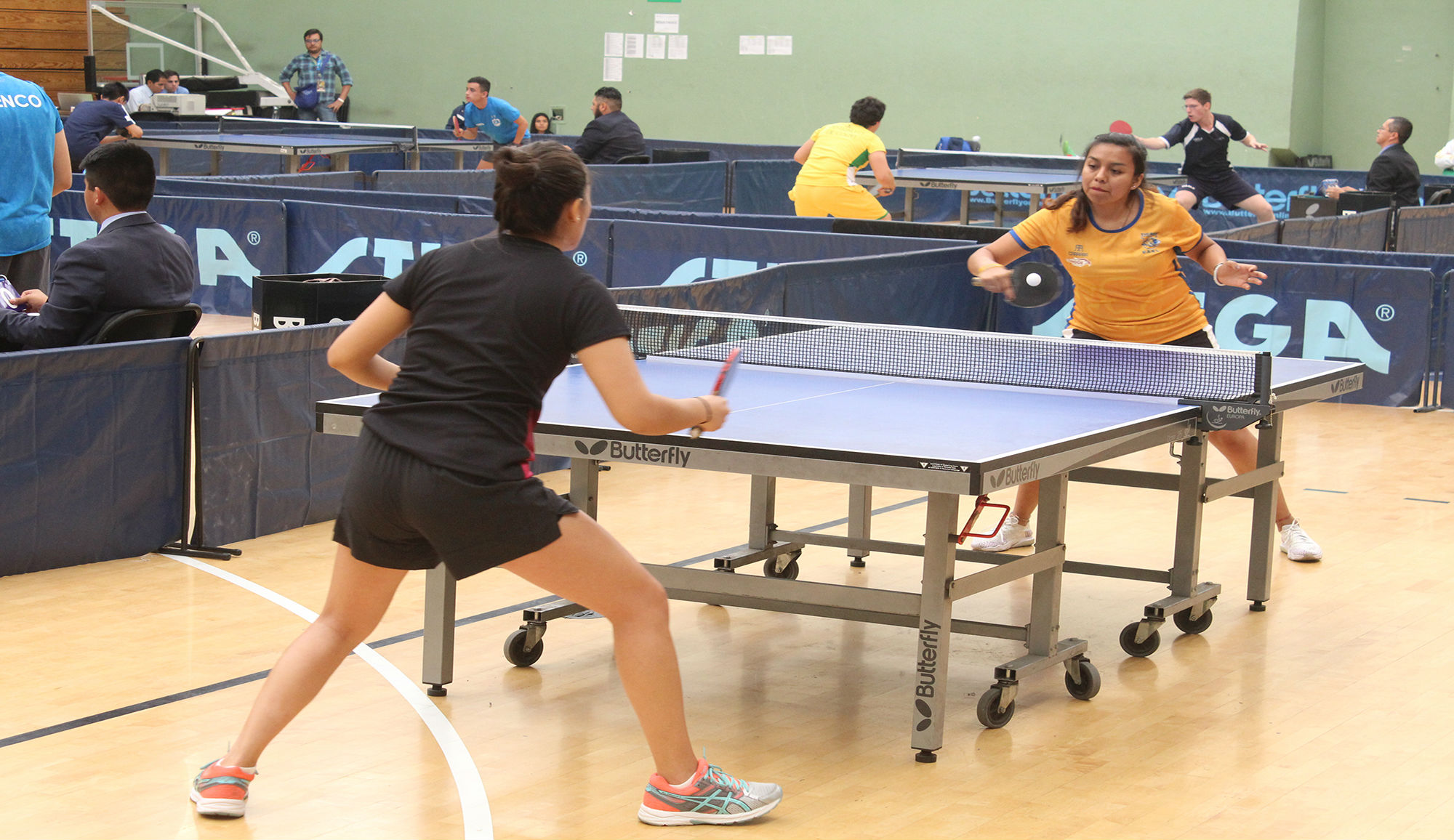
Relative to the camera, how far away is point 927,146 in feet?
74.3

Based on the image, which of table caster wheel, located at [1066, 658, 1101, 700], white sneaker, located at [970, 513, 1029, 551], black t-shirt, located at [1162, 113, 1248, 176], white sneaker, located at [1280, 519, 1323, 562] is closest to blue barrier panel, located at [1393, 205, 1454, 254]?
black t-shirt, located at [1162, 113, 1248, 176]

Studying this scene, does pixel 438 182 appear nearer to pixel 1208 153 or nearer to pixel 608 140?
pixel 608 140

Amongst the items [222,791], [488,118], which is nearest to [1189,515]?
A: [222,791]

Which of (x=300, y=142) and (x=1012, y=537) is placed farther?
(x=300, y=142)

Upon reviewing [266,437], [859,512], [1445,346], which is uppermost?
[1445,346]

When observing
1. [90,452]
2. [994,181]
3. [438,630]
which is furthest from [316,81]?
[438,630]

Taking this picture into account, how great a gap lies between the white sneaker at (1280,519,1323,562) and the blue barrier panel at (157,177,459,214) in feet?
22.1

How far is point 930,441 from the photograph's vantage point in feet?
13.1

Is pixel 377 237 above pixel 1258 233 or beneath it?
beneath

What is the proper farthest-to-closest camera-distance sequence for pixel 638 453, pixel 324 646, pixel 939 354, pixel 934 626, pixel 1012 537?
1. pixel 1012 537
2. pixel 939 354
3. pixel 934 626
4. pixel 638 453
5. pixel 324 646

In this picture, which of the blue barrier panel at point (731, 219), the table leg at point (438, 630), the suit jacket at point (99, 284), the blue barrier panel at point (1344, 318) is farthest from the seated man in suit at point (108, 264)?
the blue barrier panel at point (1344, 318)

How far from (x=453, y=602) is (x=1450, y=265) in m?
6.93

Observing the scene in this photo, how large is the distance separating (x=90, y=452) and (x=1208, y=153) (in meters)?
10.6

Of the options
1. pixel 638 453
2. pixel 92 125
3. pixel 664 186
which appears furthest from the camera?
pixel 664 186
